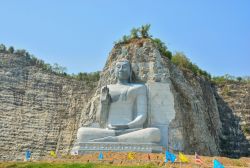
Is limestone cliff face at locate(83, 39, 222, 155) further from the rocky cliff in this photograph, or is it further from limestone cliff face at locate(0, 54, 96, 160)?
limestone cliff face at locate(0, 54, 96, 160)

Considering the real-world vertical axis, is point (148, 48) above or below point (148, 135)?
above

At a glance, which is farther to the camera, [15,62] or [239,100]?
[15,62]

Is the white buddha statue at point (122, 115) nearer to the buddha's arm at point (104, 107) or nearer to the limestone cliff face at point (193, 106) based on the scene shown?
the buddha's arm at point (104, 107)

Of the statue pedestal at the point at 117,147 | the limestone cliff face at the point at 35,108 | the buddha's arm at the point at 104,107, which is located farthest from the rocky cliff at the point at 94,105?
the statue pedestal at the point at 117,147

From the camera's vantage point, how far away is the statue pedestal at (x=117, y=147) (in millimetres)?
13898

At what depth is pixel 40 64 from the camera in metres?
26.3

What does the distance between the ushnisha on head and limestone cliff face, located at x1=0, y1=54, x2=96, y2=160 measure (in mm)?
6758

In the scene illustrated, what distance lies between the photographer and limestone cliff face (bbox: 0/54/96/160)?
70.2 feet

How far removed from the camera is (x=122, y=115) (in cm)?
1520

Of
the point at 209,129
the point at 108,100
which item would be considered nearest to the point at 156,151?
the point at 108,100

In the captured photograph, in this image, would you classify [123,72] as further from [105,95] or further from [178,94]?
[178,94]

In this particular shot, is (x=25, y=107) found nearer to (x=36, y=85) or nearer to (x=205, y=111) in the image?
(x=36, y=85)

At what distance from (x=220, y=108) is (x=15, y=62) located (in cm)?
1100

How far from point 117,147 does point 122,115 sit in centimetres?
152
